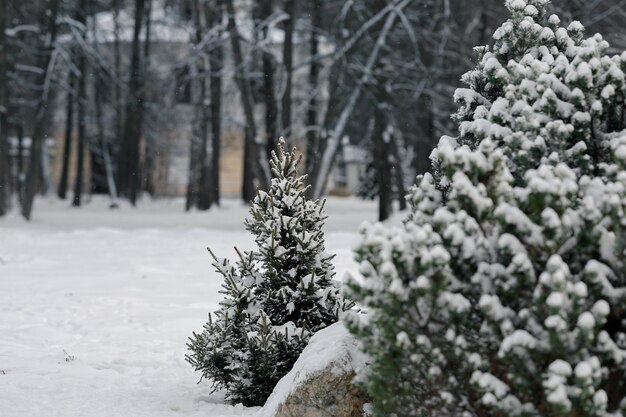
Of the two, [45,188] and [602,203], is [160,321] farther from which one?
[45,188]

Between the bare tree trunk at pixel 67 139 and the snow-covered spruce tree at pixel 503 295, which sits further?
the bare tree trunk at pixel 67 139

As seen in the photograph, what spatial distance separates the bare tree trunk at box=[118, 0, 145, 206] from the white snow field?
10.1m

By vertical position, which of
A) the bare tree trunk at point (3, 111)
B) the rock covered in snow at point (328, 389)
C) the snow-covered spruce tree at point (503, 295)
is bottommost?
the rock covered in snow at point (328, 389)

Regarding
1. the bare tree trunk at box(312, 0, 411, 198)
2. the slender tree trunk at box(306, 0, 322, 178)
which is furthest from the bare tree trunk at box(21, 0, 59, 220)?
the bare tree trunk at box(312, 0, 411, 198)

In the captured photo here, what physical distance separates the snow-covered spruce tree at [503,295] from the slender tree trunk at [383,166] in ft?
63.2

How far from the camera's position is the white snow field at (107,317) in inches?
236

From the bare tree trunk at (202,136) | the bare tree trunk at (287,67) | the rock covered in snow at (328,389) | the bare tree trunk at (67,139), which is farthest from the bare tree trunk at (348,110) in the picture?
the rock covered in snow at (328,389)

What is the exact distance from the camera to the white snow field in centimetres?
600

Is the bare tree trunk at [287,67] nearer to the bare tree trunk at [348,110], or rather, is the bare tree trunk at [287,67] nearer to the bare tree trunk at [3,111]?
the bare tree trunk at [348,110]

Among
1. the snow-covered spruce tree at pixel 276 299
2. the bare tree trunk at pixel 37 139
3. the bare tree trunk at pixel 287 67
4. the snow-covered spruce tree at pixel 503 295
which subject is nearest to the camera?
the snow-covered spruce tree at pixel 503 295

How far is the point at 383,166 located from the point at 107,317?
577 inches

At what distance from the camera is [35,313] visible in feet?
32.0

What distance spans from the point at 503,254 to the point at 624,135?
3.25ft

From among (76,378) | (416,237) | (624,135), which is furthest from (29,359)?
(624,135)
